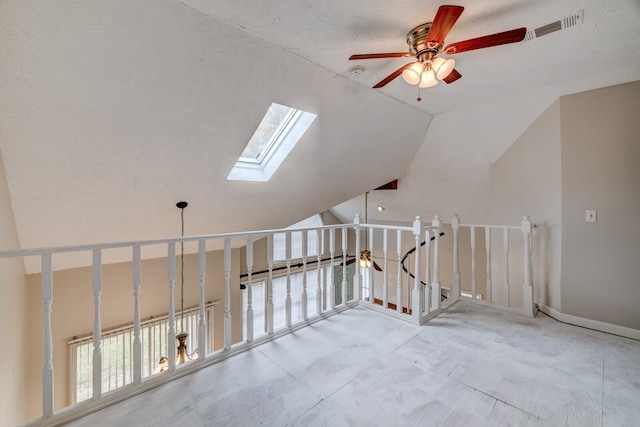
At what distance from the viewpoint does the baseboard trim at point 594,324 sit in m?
2.38

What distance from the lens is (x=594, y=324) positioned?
2.53 m

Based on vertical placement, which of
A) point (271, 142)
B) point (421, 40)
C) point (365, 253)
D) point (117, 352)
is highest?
point (421, 40)

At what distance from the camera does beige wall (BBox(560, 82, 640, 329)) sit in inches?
95.1

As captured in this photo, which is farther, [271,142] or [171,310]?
[271,142]

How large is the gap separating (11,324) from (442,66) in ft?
13.4

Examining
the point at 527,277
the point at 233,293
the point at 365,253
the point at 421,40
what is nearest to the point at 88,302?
the point at 233,293

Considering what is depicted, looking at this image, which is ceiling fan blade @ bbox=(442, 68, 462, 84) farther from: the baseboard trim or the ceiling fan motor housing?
the baseboard trim

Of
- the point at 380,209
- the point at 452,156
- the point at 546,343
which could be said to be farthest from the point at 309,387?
the point at 380,209

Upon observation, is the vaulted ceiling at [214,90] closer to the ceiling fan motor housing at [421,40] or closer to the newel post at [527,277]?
the ceiling fan motor housing at [421,40]

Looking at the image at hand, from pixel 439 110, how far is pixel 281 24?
7.76 ft

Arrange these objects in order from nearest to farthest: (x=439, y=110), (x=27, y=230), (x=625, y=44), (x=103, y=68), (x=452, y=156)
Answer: (x=103, y=68) < (x=625, y=44) < (x=27, y=230) < (x=439, y=110) < (x=452, y=156)

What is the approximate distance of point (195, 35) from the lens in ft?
5.84

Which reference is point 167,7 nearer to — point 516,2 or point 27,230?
point 516,2

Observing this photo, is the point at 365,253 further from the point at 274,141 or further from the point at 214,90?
the point at 214,90
